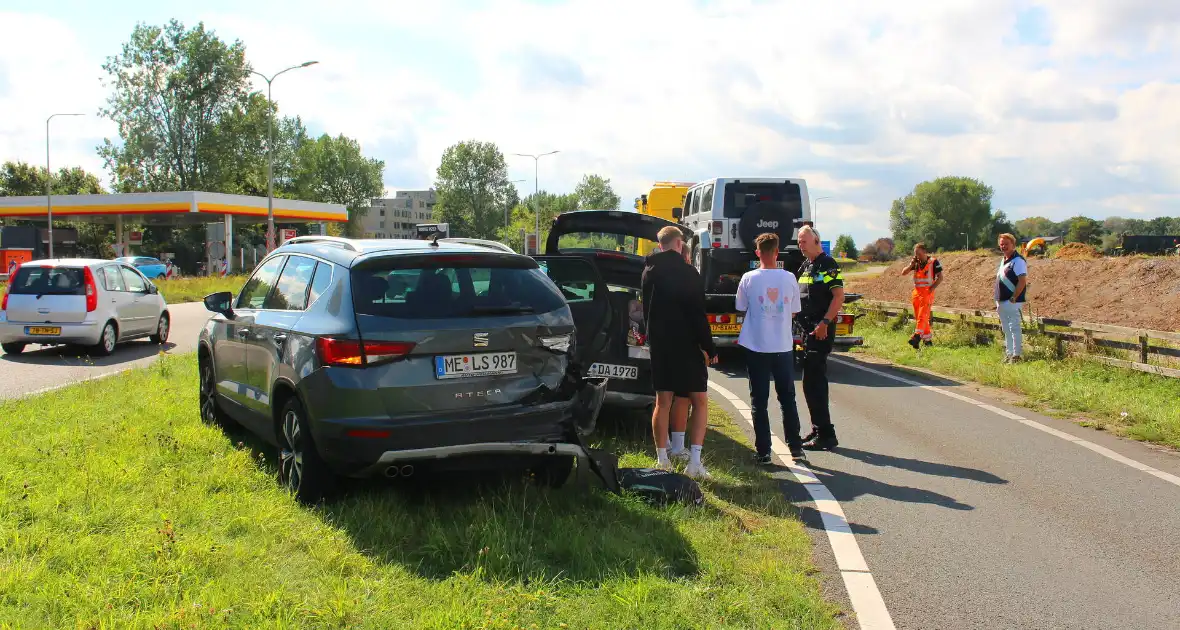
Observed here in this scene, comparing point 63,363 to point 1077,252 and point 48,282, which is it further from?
point 1077,252

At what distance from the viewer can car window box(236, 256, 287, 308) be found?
6793 millimetres

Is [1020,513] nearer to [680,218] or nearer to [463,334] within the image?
[463,334]

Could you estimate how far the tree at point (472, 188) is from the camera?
408ft

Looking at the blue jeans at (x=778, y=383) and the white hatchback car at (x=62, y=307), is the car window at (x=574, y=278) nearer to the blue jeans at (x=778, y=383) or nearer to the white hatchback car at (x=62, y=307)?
the blue jeans at (x=778, y=383)

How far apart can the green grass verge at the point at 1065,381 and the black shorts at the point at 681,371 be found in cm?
442

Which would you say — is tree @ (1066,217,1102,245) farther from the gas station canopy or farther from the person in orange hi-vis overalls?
the gas station canopy

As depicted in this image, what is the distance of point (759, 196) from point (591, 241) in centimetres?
677

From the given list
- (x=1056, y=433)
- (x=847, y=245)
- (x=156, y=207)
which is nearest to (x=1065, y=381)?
(x=1056, y=433)

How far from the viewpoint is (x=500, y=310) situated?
5.57 m

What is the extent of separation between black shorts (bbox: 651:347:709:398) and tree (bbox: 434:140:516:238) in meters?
118

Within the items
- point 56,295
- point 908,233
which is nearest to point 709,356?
point 56,295

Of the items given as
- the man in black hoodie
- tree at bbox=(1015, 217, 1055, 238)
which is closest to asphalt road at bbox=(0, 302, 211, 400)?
the man in black hoodie

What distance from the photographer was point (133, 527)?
4.95m

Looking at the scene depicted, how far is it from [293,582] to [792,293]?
4.64m
